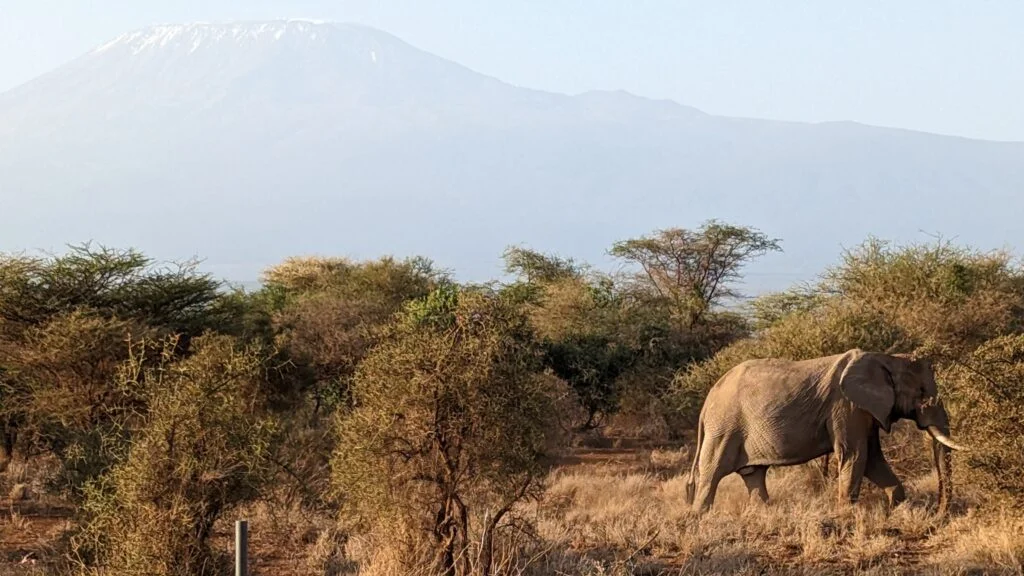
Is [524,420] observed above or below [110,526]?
above

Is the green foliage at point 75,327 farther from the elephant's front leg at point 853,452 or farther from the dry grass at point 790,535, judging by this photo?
the elephant's front leg at point 853,452

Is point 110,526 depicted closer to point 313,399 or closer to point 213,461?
point 213,461

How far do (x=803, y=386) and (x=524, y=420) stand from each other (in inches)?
213

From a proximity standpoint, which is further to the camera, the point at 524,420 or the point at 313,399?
the point at 313,399

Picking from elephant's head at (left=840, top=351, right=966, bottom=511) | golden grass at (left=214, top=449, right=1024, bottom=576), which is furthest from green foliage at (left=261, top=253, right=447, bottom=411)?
elephant's head at (left=840, top=351, right=966, bottom=511)

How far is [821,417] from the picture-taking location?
12688 mm

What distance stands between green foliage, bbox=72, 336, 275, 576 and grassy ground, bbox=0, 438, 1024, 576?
63 cm

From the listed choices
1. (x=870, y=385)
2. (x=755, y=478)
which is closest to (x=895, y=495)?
(x=870, y=385)

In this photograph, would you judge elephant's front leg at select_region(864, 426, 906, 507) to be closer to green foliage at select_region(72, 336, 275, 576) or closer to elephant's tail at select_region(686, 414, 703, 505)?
elephant's tail at select_region(686, 414, 703, 505)

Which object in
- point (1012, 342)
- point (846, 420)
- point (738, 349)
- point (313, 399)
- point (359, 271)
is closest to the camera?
point (1012, 342)

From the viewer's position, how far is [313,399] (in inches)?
899

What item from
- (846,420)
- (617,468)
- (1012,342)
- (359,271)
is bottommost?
(617,468)

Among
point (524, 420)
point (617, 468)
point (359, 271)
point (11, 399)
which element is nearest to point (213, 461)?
point (524, 420)

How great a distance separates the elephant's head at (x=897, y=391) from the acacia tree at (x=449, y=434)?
5.04m
